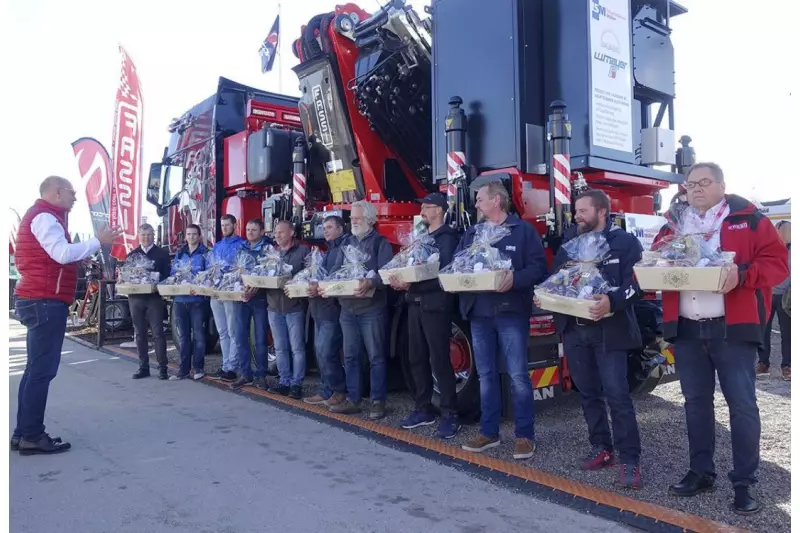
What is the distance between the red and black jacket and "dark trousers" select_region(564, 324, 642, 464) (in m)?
0.71

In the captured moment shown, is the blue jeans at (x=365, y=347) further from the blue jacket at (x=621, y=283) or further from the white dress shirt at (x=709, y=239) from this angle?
the white dress shirt at (x=709, y=239)

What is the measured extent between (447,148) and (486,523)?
111 inches

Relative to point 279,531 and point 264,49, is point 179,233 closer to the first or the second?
point 264,49

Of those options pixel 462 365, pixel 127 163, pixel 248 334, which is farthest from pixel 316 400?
pixel 127 163

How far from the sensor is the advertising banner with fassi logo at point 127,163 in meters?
11.4

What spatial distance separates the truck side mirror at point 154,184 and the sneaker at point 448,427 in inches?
270

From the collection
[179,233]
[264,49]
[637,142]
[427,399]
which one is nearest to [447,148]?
[637,142]

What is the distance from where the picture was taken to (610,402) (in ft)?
12.5

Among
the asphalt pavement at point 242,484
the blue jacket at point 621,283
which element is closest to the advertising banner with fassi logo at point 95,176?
the asphalt pavement at point 242,484

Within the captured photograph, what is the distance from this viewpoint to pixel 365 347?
5695 mm

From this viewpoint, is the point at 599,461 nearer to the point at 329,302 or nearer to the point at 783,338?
the point at 329,302

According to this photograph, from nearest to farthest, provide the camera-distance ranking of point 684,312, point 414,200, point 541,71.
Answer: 1. point 684,312
2. point 541,71
3. point 414,200

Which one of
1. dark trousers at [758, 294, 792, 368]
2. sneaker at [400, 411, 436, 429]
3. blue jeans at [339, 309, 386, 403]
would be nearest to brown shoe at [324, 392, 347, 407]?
blue jeans at [339, 309, 386, 403]

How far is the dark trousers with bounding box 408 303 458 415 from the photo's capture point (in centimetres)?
483
